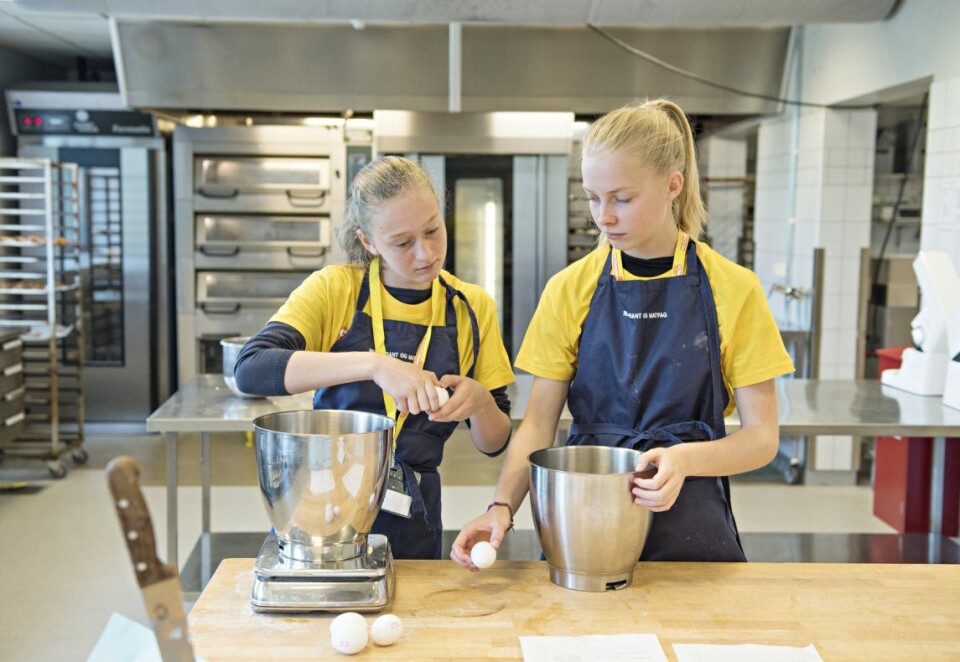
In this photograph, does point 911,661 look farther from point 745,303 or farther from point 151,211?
point 151,211

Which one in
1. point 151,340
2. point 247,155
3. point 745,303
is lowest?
point 151,340

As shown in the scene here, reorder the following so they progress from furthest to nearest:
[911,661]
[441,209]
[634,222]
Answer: [441,209] < [634,222] < [911,661]

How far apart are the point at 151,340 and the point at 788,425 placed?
425 cm

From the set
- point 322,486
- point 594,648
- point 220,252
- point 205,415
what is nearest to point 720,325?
point 594,648

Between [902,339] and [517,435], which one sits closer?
[517,435]

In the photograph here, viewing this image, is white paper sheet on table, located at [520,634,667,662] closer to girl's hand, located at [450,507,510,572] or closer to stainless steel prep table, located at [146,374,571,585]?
girl's hand, located at [450,507,510,572]

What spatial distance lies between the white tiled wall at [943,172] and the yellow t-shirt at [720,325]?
2390 millimetres

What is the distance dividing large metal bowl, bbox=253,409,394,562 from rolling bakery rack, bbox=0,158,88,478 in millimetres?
4046

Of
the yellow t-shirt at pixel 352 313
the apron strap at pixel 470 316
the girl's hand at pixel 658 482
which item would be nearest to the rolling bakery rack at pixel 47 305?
the yellow t-shirt at pixel 352 313

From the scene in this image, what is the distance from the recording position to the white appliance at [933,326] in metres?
3.21

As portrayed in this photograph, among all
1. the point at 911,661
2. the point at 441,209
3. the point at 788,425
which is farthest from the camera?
the point at 788,425

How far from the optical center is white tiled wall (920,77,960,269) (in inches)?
137

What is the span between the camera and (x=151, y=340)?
5824 mm

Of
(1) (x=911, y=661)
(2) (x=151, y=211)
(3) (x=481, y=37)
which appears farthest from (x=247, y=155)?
(1) (x=911, y=661)
